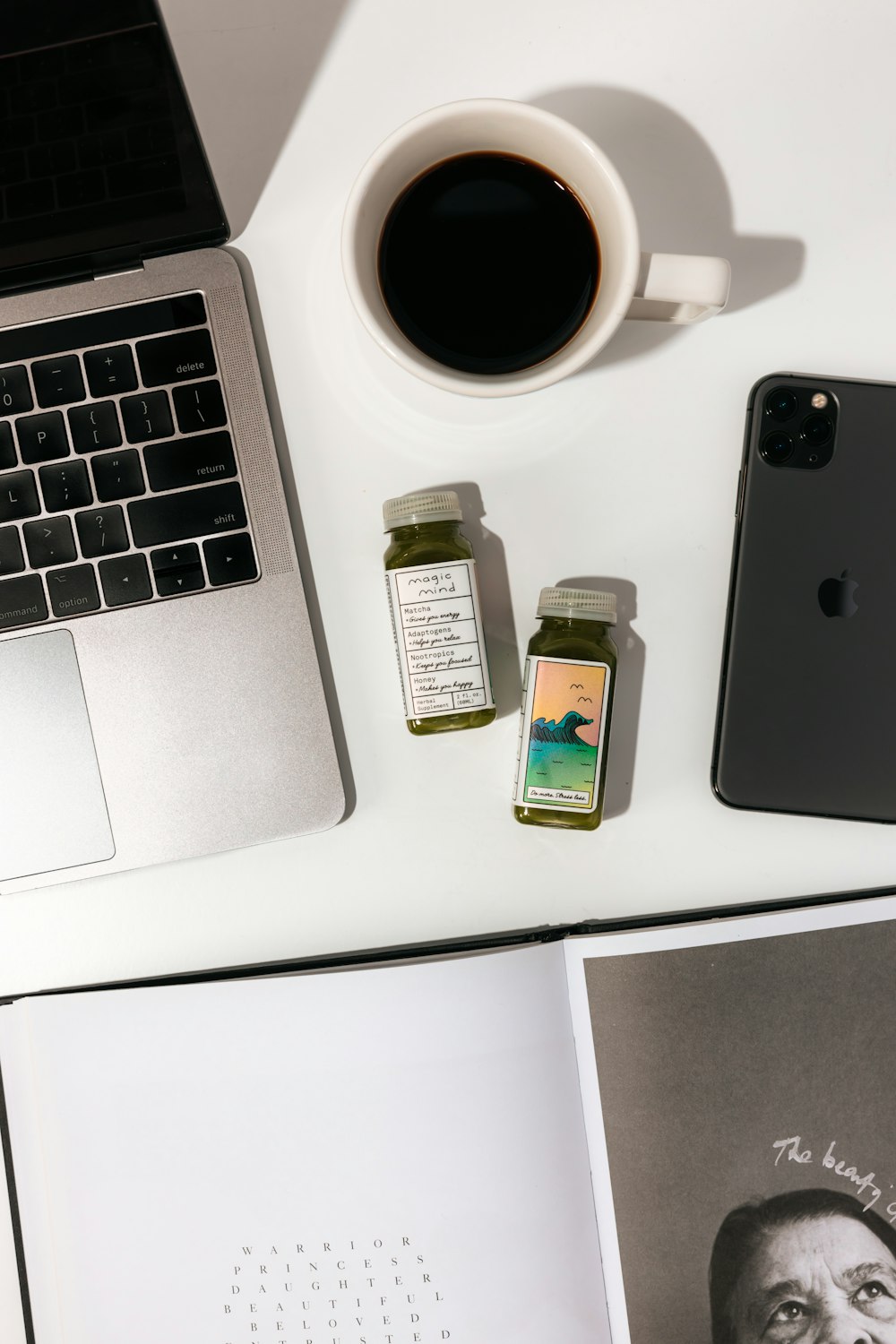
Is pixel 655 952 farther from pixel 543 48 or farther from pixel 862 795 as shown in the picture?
pixel 543 48

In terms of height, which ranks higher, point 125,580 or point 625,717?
point 125,580

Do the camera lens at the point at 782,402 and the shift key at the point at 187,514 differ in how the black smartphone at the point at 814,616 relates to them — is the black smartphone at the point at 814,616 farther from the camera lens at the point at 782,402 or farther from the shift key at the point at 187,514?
the shift key at the point at 187,514

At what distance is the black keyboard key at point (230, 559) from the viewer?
0.56 metres

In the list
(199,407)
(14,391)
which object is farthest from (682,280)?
(14,391)

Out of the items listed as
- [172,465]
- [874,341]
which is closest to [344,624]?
[172,465]

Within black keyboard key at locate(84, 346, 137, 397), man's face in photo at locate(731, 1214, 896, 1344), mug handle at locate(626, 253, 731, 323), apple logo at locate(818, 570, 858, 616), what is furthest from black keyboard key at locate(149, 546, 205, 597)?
man's face in photo at locate(731, 1214, 896, 1344)

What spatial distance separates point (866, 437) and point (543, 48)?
33cm

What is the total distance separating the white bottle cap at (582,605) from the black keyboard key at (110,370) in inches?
11.7

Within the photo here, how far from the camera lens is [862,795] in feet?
1.96

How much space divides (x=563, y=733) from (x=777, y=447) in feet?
0.78

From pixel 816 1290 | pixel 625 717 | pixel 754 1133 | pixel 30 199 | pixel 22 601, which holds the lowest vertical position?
pixel 816 1290

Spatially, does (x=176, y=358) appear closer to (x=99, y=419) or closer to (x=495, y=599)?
(x=99, y=419)

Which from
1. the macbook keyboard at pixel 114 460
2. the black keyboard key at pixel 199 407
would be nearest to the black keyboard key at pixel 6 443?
the macbook keyboard at pixel 114 460

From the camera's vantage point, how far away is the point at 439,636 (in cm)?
56
